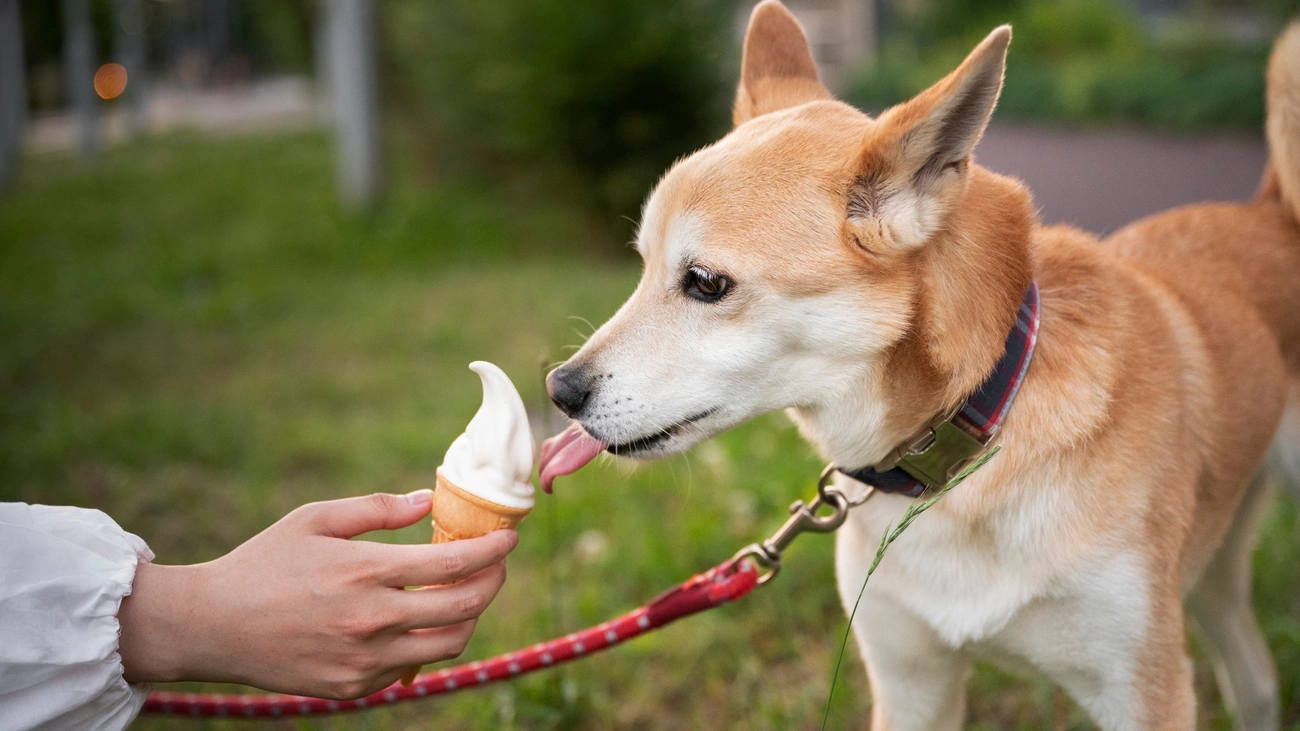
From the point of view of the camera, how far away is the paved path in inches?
353

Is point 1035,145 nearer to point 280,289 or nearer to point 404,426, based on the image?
point 280,289

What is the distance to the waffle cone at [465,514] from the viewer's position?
67.0 inches

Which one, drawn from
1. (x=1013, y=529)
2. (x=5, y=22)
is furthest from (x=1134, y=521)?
(x=5, y=22)

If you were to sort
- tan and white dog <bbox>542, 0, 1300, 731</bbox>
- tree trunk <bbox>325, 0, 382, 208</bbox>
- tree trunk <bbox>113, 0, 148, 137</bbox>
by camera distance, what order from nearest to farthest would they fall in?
tan and white dog <bbox>542, 0, 1300, 731</bbox> < tree trunk <bbox>325, 0, 382, 208</bbox> < tree trunk <bbox>113, 0, 148, 137</bbox>

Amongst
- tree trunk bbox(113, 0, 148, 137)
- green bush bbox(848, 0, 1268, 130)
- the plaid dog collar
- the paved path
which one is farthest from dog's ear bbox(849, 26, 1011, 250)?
tree trunk bbox(113, 0, 148, 137)

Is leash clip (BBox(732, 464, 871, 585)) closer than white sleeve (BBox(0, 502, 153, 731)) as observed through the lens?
No

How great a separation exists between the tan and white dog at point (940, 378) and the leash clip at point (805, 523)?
0.07m

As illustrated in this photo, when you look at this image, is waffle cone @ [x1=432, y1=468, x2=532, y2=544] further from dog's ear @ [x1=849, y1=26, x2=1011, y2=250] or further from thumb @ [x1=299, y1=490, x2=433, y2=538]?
dog's ear @ [x1=849, y1=26, x2=1011, y2=250]

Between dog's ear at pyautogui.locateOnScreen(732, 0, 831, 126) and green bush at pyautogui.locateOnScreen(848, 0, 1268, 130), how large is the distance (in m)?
11.3

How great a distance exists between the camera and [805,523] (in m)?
2.06

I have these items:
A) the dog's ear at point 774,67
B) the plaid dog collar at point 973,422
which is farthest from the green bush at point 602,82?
the plaid dog collar at point 973,422

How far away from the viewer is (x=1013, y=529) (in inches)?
74.5

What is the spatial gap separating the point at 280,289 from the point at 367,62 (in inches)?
129

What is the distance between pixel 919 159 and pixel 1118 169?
34.1ft
